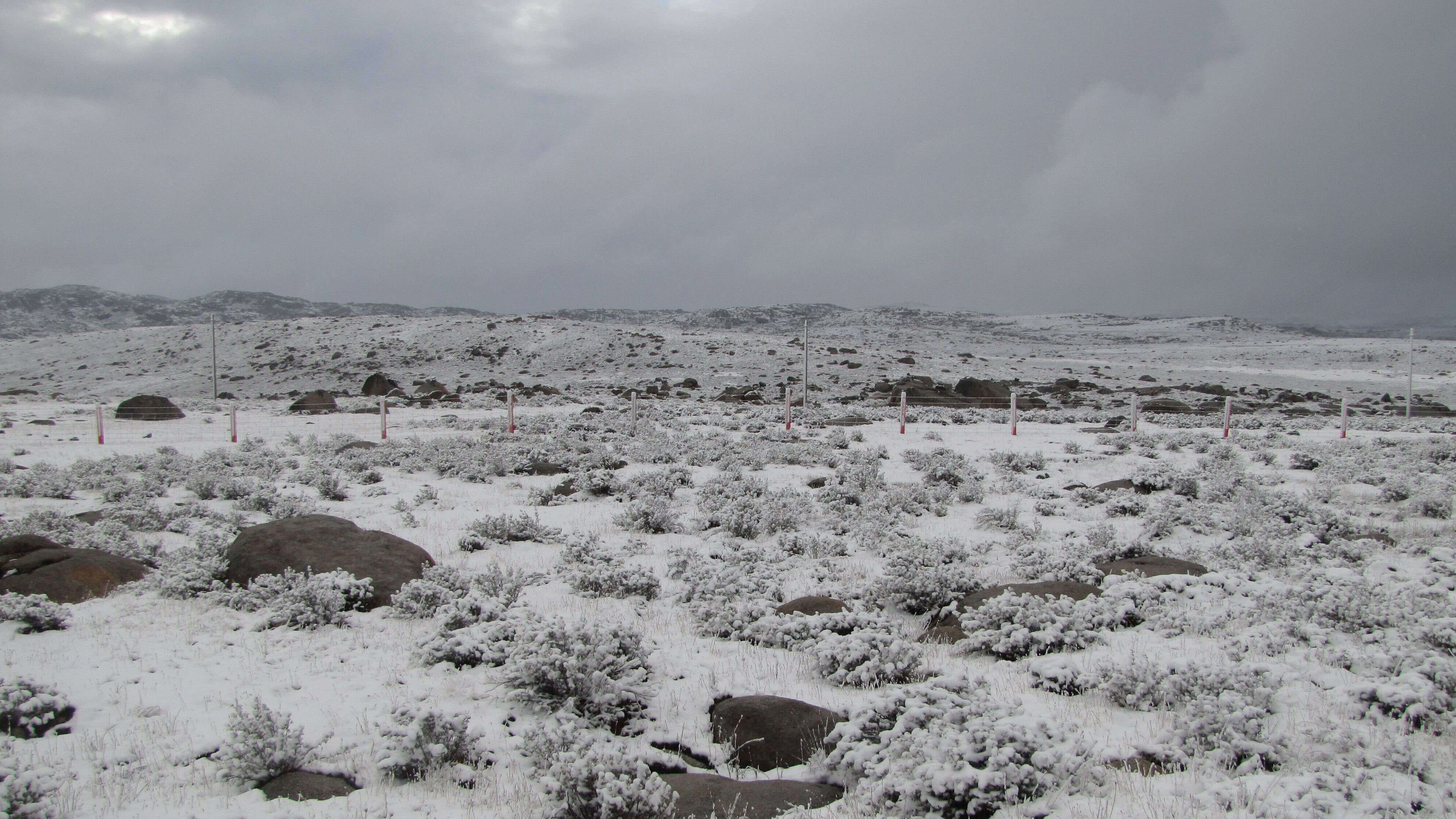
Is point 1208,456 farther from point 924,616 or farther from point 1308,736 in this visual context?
point 1308,736

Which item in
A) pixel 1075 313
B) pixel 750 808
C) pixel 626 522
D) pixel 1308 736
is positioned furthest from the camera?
pixel 1075 313

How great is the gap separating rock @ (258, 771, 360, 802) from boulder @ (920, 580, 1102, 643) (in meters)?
4.64

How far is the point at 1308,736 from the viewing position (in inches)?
190

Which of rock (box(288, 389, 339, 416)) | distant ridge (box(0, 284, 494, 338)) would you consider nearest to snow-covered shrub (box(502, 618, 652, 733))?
rock (box(288, 389, 339, 416))

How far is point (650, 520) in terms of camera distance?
39.0ft

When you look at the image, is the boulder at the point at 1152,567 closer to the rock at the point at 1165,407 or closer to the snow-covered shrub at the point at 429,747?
the snow-covered shrub at the point at 429,747

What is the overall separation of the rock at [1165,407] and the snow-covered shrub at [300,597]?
30296 millimetres

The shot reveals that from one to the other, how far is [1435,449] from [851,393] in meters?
28.1

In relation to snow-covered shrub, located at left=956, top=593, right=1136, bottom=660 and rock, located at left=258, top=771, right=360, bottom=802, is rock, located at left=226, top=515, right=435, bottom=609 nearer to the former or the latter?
rock, located at left=258, top=771, right=360, bottom=802

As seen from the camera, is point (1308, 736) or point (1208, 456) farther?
point (1208, 456)

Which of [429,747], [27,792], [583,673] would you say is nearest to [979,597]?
[583,673]

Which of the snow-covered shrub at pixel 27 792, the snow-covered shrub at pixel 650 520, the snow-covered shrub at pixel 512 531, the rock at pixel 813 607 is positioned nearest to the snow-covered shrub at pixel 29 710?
the snow-covered shrub at pixel 27 792

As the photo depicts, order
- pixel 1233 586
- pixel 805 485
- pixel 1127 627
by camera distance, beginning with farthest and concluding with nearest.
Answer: pixel 805 485
pixel 1233 586
pixel 1127 627

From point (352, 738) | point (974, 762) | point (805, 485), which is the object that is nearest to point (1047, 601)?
point (974, 762)
